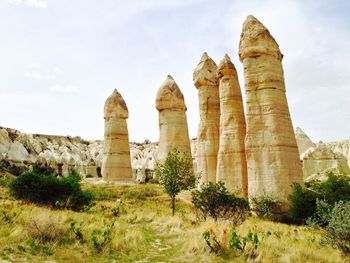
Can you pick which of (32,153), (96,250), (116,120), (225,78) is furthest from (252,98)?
(32,153)

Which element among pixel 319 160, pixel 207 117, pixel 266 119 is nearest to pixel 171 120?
pixel 207 117

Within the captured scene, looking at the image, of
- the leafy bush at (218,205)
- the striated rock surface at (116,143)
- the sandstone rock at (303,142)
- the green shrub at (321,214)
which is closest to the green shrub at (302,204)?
the leafy bush at (218,205)

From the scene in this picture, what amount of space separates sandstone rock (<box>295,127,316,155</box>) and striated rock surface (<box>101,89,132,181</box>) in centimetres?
2466

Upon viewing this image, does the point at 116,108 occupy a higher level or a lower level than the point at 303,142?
higher

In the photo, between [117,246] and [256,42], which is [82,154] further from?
[117,246]

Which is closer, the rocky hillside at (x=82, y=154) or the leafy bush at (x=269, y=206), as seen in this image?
the leafy bush at (x=269, y=206)

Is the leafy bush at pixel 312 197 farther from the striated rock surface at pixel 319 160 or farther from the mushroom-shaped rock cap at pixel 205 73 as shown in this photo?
the striated rock surface at pixel 319 160

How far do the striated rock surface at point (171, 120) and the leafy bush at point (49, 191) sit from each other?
10.8m

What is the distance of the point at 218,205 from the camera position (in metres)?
15.0

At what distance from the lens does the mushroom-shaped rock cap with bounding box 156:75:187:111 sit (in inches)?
1125

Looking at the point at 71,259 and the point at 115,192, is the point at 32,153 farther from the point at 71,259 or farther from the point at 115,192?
the point at 71,259

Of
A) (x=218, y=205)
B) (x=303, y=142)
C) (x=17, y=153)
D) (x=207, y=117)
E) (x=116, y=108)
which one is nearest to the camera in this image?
(x=218, y=205)

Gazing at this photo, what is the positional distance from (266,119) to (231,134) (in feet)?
12.0

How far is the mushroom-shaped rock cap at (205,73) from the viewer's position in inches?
1020
